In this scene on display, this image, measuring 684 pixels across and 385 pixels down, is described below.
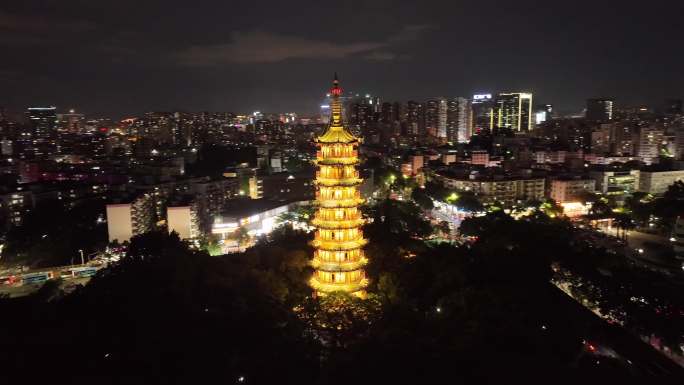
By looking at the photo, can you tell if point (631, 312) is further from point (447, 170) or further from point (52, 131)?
point (52, 131)

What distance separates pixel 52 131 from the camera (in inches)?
3113

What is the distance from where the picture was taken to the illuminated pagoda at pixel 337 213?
1273 centimetres

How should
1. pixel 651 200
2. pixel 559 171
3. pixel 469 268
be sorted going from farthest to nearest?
pixel 559 171 → pixel 651 200 → pixel 469 268

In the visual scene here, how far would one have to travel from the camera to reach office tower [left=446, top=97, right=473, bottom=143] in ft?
255

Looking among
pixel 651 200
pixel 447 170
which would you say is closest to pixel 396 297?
pixel 651 200

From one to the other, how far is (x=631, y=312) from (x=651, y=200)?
18.2m

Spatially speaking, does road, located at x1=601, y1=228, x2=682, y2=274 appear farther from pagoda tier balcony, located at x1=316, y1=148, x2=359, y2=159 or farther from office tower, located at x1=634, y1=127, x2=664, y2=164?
office tower, located at x1=634, y1=127, x2=664, y2=164

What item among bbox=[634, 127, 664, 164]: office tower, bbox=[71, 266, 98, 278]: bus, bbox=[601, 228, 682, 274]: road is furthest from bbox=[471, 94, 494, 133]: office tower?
bbox=[71, 266, 98, 278]: bus

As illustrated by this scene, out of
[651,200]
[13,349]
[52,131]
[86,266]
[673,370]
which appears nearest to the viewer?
[13,349]

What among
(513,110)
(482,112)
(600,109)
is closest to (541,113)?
(600,109)

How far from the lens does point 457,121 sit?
77875 mm

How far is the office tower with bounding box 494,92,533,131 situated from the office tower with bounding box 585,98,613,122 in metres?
16.2

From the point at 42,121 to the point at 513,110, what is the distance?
75.3 metres

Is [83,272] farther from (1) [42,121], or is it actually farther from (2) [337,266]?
(1) [42,121]
